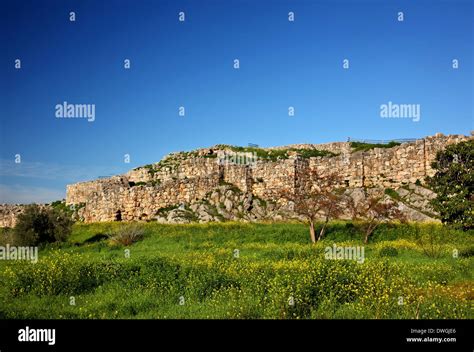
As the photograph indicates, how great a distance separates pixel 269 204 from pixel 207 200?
16.1 ft

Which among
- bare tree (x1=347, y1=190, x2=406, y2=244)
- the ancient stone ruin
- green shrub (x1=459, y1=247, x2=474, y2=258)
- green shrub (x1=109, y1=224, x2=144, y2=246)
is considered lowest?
green shrub (x1=459, y1=247, x2=474, y2=258)

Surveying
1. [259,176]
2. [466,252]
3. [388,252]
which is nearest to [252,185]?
[259,176]

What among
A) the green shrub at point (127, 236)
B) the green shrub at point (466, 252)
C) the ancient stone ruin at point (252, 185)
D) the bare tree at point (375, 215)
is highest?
the ancient stone ruin at point (252, 185)

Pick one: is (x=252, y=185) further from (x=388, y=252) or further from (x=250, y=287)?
(x=250, y=287)

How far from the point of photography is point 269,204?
117 ft

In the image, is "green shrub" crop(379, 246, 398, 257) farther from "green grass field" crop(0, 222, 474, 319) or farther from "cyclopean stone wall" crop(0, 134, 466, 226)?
"cyclopean stone wall" crop(0, 134, 466, 226)

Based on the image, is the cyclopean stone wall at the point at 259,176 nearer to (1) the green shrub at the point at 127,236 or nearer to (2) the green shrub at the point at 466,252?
(1) the green shrub at the point at 127,236
